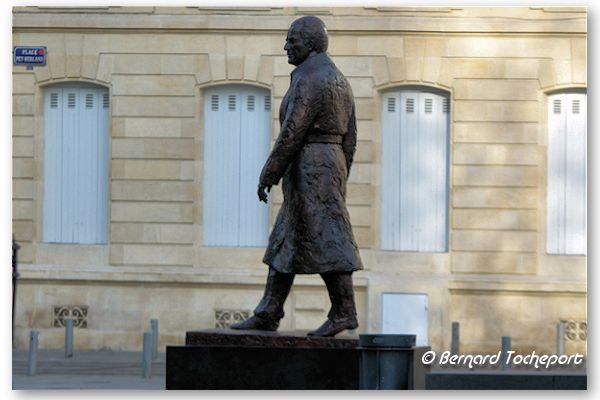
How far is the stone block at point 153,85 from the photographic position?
76.1 ft

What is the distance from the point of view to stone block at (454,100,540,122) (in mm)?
22891

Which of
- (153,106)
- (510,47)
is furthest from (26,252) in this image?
(510,47)

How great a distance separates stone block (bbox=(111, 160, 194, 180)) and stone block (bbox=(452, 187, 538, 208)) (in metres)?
2.92

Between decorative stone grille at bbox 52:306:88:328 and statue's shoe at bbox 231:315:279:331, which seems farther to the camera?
decorative stone grille at bbox 52:306:88:328

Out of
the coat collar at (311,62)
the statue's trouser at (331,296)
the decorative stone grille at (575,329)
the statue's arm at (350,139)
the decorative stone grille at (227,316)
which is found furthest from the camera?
the decorative stone grille at (227,316)

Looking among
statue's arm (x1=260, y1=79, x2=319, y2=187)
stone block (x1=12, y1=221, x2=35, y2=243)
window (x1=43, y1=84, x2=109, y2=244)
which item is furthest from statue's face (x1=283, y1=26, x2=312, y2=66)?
stone block (x1=12, y1=221, x2=35, y2=243)

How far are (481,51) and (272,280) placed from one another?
29.3ft

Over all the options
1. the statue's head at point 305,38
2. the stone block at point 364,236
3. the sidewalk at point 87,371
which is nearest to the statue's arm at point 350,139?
the statue's head at point 305,38

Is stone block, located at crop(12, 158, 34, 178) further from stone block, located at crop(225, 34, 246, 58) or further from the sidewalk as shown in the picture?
stone block, located at crop(225, 34, 246, 58)

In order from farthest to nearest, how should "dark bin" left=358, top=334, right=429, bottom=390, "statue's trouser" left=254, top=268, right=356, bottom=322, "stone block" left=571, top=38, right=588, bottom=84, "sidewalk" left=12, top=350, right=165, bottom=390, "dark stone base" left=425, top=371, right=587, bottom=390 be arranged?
1. "stone block" left=571, top=38, right=588, bottom=84
2. "sidewalk" left=12, top=350, right=165, bottom=390
3. "dark stone base" left=425, top=371, right=587, bottom=390
4. "statue's trouser" left=254, top=268, right=356, bottom=322
5. "dark bin" left=358, top=334, right=429, bottom=390

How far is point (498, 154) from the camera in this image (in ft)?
75.2

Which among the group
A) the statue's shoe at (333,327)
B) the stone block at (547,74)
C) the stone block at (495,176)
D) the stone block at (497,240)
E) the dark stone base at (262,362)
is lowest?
the dark stone base at (262,362)

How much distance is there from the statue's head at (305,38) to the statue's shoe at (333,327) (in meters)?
1.80

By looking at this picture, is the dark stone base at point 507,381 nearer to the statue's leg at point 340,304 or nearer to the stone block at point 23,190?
the statue's leg at point 340,304
